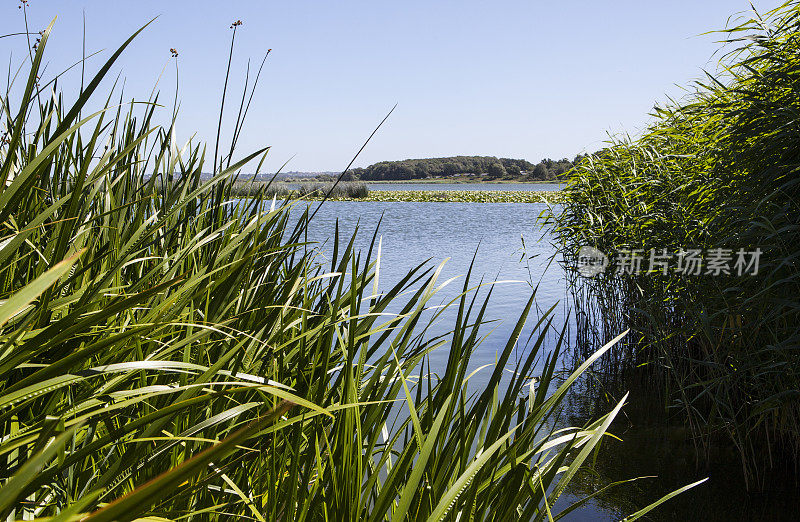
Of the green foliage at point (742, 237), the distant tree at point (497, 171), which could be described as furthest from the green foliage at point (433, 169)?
the green foliage at point (742, 237)

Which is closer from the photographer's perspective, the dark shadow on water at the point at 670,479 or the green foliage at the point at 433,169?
the dark shadow on water at the point at 670,479

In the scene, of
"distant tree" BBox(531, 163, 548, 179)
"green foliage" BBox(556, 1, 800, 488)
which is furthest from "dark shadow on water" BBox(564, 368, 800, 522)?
"distant tree" BBox(531, 163, 548, 179)

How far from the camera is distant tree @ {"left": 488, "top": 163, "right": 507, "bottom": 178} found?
227 ft

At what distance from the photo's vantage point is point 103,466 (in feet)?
3.67

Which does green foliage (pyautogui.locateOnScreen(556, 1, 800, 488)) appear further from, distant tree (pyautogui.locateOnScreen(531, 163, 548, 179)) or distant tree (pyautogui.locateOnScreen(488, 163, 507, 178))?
distant tree (pyautogui.locateOnScreen(488, 163, 507, 178))

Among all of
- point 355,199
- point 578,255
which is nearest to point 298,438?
point 578,255

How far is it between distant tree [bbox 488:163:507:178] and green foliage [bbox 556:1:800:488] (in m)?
65.7

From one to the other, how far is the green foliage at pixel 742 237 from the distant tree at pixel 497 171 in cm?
6566

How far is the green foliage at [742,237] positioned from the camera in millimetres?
2953

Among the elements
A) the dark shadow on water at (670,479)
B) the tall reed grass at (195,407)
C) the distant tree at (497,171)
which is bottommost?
the dark shadow on water at (670,479)

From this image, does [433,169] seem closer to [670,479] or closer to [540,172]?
[540,172]

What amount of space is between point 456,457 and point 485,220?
19.4m

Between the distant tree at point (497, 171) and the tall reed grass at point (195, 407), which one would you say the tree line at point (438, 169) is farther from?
the tall reed grass at point (195, 407)

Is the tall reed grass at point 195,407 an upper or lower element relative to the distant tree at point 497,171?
lower
